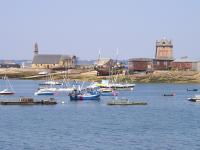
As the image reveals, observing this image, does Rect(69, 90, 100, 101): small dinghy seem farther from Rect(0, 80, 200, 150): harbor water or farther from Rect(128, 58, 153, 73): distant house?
Rect(128, 58, 153, 73): distant house

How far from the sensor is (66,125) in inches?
2729

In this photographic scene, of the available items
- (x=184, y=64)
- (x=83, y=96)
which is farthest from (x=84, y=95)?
(x=184, y=64)

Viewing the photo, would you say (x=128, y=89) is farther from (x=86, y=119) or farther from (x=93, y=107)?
(x=86, y=119)

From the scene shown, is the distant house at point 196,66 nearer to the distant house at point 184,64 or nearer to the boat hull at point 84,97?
the distant house at point 184,64

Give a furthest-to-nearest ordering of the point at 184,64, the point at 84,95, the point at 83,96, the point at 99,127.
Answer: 1. the point at 184,64
2. the point at 84,95
3. the point at 83,96
4. the point at 99,127

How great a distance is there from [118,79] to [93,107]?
83.9 m

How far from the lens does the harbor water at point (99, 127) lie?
183 feet

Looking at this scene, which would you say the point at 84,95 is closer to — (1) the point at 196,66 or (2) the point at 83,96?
(2) the point at 83,96

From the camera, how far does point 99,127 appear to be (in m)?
67.5

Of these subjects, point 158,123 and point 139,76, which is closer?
point 158,123

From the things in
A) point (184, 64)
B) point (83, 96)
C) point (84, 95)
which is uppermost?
point (184, 64)

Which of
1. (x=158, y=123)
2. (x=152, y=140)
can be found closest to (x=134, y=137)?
(x=152, y=140)

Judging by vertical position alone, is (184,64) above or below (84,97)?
above

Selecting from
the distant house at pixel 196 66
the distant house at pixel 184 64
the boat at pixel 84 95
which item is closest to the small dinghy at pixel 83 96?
the boat at pixel 84 95
